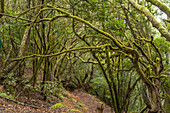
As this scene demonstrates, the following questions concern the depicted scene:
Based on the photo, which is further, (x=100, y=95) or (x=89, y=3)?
(x=100, y=95)

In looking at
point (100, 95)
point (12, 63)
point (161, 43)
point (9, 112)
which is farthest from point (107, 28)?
point (100, 95)

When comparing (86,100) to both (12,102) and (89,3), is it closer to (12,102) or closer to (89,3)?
(12,102)

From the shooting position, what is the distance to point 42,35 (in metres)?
10.1

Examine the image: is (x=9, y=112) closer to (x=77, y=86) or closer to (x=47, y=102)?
(x=47, y=102)

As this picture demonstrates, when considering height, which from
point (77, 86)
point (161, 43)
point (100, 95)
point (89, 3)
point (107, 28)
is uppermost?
point (89, 3)

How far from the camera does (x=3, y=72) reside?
7.65m

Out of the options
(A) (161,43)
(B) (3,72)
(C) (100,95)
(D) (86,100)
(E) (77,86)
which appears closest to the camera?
(B) (3,72)

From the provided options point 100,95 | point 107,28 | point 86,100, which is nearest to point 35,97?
point 107,28

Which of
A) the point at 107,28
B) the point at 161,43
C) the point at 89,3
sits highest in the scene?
the point at 89,3

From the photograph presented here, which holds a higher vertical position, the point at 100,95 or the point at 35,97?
the point at 35,97

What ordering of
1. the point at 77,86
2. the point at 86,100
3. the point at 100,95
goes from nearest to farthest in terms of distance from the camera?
the point at 86,100
the point at 77,86
the point at 100,95

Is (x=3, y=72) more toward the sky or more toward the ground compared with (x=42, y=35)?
more toward the ground

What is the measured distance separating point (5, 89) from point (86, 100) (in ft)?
31.0

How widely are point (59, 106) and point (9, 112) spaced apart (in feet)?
13.2
